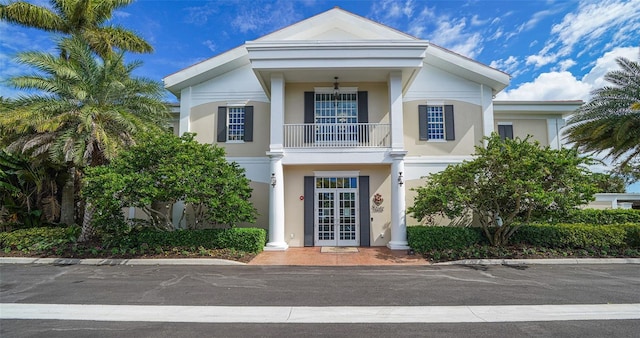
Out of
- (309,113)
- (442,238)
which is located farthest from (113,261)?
(442,238)

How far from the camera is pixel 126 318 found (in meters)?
5.73

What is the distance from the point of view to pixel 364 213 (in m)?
13.4

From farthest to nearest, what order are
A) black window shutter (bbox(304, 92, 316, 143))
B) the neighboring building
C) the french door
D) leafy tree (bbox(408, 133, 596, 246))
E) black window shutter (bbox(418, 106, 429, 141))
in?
black window shutter (bbox(418, 106, 429, 141)) → black window shutter (bbox(304, 92, 316, 143)) → the french door → the neighboring building → leafy tree (bbox(408, 133, 596, 246))

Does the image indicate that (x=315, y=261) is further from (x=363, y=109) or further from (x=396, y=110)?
(x=363, y=109)

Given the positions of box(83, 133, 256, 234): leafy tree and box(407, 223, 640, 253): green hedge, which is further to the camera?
box(407, 223, 640, 253): green hedge

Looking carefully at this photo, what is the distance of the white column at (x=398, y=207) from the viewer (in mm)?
12125

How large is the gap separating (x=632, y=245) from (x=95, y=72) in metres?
20.2

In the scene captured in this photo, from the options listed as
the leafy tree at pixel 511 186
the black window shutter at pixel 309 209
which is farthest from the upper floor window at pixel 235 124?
the leafy tree at pixel 511 186

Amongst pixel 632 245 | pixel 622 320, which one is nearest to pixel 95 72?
pixel 622 320

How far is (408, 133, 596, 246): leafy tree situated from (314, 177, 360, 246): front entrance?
2.91 metres

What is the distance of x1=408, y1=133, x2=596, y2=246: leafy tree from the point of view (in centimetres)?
1016

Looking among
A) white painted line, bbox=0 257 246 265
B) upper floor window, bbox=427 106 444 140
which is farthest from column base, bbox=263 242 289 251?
upper floor window, bbox=427 106 444 140

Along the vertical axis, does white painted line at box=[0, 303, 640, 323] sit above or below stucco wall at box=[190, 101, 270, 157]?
below

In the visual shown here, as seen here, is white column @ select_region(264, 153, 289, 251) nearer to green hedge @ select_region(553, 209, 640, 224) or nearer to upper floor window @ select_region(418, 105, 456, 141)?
upper floor window @ select_region(418, 105, 456, 141)
